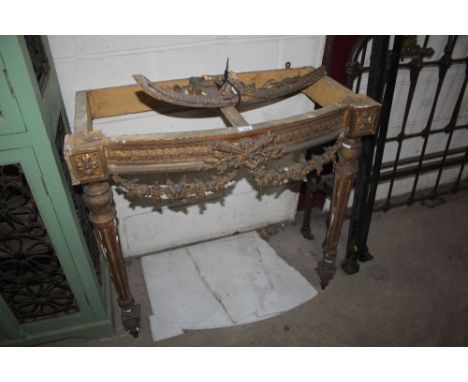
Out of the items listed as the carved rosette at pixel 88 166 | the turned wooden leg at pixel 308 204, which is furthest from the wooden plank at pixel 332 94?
the carved rosette at pixel 88 166

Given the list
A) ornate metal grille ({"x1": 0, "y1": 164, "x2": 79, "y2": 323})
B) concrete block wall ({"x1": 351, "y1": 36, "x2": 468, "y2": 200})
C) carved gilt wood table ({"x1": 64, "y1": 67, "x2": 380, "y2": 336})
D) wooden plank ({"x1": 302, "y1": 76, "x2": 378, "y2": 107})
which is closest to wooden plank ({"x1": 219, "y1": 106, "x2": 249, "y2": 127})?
carved gilt wood table ({"x1": 64, "y1": 67, "x2": 380, "y2": 336})

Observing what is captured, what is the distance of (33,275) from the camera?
4.36ft

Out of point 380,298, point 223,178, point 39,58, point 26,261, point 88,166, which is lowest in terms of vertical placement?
point 380,298

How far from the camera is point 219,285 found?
1.83 metres

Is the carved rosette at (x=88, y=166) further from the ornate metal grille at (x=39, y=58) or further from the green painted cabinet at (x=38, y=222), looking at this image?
the ornate metal grille at (x=39, y=58)

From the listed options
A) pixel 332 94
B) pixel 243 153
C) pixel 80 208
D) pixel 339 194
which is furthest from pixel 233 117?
pixel 80 208

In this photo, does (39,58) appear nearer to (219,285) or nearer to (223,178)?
(223,178)

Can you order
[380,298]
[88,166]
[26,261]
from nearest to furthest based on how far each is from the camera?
[88,166] < [26,261] < [380,298]

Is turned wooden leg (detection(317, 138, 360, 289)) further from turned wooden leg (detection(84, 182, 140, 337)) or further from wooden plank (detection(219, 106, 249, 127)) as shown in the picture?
turned wooden leg (detection(84, 182, 140, 337))

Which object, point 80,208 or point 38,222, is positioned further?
point 80,208

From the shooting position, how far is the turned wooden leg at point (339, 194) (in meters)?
1.37

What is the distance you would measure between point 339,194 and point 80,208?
1.02 m

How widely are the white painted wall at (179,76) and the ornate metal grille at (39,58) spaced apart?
103mm
